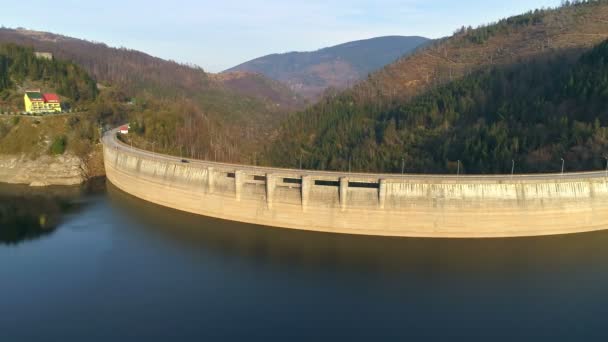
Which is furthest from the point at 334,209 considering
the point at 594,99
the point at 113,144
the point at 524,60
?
the point at 524,60

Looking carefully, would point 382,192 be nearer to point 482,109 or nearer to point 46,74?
point 482,109

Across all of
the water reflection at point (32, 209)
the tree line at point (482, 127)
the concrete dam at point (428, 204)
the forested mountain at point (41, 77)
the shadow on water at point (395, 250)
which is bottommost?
the shadow on water at point (395, 250)

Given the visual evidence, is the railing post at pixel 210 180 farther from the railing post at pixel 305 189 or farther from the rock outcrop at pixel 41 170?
the rock outcrop at pixel 41 170

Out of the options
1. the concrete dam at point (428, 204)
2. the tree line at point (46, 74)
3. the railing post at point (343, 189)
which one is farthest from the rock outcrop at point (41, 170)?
the railing post at point (343, 189)

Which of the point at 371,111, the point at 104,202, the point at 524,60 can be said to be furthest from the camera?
the point at 371,111

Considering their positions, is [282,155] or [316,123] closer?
[282,155]

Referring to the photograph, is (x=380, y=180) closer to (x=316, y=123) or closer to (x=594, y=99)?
(x=594, y=99)
